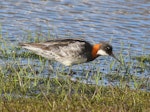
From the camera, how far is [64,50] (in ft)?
50.5

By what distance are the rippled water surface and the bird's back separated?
2070mm

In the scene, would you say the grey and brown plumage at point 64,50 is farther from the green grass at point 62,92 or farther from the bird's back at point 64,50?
the green grass at point 62,92

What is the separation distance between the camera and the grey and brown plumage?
15172mm

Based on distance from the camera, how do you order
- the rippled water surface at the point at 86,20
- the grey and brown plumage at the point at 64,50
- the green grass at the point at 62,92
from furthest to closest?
the rippled water surface at the point at 86,20, the grey and brown plumage at the point at 64,50, the green grass at the point at 62,92

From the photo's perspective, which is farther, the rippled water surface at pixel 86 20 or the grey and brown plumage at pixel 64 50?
the rippled water surface at pixel 86 20

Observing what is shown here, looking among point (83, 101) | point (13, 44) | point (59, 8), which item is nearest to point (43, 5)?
point (59, 8)

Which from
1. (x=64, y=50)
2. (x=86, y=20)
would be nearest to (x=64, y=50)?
(x=64, y=50)

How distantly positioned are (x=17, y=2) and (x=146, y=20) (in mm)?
4422

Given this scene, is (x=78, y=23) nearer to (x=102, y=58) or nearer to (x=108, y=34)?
(x=108, y=34)

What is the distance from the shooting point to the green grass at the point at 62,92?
38.7 feet

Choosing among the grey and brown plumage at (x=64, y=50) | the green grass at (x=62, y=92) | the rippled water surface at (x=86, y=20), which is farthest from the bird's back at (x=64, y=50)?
the rippled water surface at (x=86, y=20)

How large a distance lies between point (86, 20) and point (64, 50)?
609 cm

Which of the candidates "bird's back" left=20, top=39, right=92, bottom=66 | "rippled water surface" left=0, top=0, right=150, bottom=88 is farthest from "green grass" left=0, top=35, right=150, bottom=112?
"rippled water surface" left=0, top=0, right=150, bottom=88

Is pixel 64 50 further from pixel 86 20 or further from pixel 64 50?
pixel 86 20
